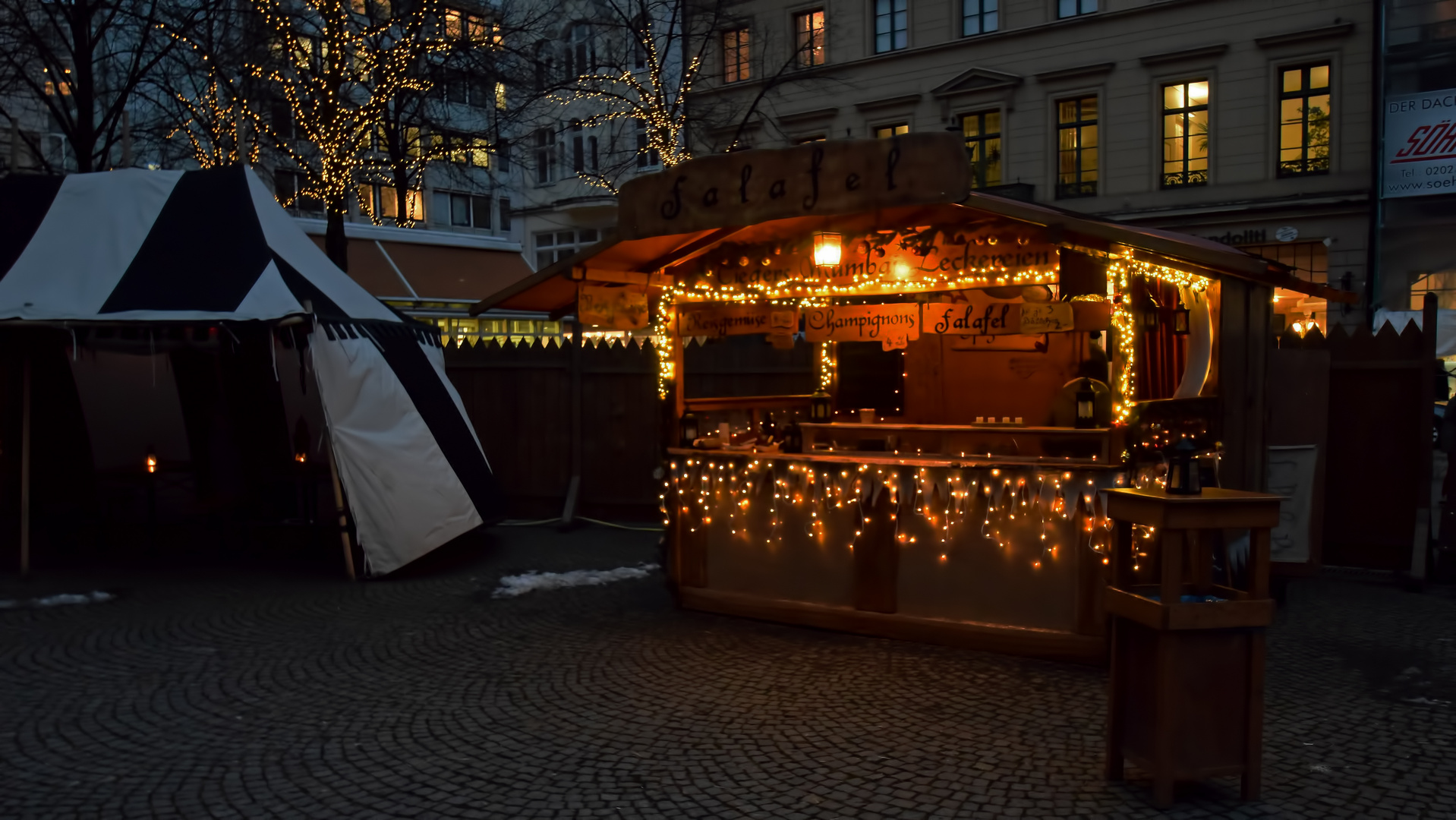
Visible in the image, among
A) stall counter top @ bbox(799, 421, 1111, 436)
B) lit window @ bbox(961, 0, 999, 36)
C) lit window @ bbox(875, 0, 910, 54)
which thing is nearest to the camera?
stall counter top @ bbox(799, 421, 1111, 436)

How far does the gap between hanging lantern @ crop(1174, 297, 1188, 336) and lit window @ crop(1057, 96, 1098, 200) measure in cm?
1586

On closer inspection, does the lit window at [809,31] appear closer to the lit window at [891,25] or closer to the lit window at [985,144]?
the lit window at [891,25]

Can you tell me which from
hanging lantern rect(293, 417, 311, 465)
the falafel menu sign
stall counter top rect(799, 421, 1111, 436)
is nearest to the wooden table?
the falafel menu sign

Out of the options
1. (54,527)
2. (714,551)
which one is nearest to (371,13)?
(54,527)

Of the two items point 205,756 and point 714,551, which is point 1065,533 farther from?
point 205,756

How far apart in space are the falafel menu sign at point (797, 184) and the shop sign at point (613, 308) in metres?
0.91

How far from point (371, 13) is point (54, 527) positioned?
36.2 ft

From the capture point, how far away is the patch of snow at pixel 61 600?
8.03 meters

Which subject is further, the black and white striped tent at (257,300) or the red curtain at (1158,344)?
the black and white striped tent at (257,300)

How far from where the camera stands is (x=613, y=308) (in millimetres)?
7754

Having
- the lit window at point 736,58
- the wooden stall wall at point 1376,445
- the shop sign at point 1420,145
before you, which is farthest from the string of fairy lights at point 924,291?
the lit window at point 736,58

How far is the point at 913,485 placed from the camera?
663cm

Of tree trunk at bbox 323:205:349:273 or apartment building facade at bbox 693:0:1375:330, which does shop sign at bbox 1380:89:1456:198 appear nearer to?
apartment building facade at bbox 693:0:1375:330

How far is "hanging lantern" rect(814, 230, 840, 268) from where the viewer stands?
6871 millimetres
